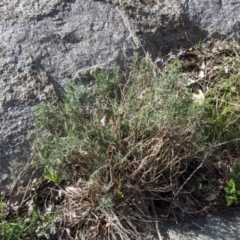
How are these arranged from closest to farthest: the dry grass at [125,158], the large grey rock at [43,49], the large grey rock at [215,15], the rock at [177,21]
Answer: the dry grass at [125,158], the large grey rock at [43,49], the rock at [177,21], the large grey rock at [215,15]

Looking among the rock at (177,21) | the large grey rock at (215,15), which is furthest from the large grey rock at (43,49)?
the large grey rock at (215,15)

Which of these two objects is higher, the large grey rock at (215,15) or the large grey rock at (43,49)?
the large grey rock at (43,49)

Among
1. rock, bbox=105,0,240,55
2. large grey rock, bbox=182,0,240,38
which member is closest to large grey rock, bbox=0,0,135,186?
rock, bbox=105,0,240,55

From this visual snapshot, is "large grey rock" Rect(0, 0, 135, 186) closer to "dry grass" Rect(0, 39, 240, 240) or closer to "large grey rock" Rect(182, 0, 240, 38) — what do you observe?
"dry grass" Rect(0, 39, 240, 240)

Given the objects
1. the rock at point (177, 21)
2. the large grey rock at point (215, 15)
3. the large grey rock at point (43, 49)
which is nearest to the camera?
the large grey rock at point (43, 49)

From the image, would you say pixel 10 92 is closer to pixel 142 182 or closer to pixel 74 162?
pixel 74 162

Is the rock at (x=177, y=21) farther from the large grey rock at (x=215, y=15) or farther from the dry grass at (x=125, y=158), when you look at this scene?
the dry grass at (x=125, y=158)

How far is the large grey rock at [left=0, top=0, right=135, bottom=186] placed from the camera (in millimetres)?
4059

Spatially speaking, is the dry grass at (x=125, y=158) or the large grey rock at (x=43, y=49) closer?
the dry grass at (x=125, y=158)

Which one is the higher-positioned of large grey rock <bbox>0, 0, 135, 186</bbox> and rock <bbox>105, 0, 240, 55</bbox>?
large grey rock <bbox>0, 0, 135, 186</bbox>

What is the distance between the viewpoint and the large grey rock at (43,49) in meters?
4.06

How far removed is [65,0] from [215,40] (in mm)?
1010

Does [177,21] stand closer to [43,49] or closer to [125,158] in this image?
[43,49]

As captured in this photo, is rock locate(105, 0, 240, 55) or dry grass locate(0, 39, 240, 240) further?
rock locate(105, 0, 240, 55)
